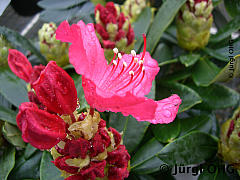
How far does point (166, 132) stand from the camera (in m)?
0.73

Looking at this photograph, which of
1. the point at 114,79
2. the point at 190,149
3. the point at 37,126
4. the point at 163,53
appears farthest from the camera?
the point at 163,53

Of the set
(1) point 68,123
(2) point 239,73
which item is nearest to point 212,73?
(2) point 239,73

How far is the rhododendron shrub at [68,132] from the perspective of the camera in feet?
1.33

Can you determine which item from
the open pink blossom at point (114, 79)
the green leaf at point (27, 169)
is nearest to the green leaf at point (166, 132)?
the open pink blossom at point (114, 79)

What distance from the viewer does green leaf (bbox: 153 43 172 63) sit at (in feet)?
3.38

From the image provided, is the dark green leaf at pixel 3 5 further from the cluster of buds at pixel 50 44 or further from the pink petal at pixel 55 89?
the cluster of buds at pixel 50 44

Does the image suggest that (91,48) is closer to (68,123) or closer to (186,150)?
(68,123)

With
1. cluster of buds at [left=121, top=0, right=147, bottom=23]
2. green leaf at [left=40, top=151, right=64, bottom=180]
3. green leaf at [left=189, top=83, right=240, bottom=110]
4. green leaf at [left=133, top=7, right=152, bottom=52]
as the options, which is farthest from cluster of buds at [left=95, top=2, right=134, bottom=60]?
green leaf at [left=40, top=151, right=64, bottom=180]

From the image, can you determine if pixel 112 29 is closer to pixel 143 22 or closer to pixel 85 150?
pixel 143 22

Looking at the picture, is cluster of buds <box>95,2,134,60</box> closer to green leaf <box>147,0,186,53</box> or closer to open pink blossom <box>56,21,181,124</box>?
green leaf <box>147,0,186,53</box>

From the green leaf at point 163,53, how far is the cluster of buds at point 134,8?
16cm

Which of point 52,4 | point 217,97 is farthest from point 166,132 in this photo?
point 52,4

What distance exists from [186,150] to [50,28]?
0.59 m

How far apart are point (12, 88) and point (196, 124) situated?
579 mm
